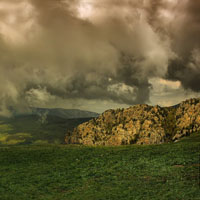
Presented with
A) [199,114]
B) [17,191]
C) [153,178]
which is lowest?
[17,191]

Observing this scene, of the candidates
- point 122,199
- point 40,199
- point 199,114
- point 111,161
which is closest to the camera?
point 122,199

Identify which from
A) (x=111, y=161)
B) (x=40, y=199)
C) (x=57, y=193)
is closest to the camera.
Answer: (x=40, y=199)

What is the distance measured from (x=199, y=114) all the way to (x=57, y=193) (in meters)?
188

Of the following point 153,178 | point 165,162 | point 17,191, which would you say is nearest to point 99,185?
point 153,178

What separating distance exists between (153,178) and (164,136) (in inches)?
6794

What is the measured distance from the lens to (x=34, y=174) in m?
44.9

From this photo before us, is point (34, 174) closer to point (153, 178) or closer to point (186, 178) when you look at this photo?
point (153, 178)

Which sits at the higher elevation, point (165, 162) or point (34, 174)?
point (165, 162)

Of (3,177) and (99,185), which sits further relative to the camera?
(3,177)

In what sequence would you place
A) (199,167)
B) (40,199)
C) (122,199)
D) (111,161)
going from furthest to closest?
(111,161)
(199,167)
(40,199)
(122,199)

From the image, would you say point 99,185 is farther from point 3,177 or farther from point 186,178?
point 3,177

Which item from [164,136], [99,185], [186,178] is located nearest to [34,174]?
[99,185]

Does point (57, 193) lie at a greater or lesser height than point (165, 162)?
lesser

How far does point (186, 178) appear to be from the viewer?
31.8 metres
